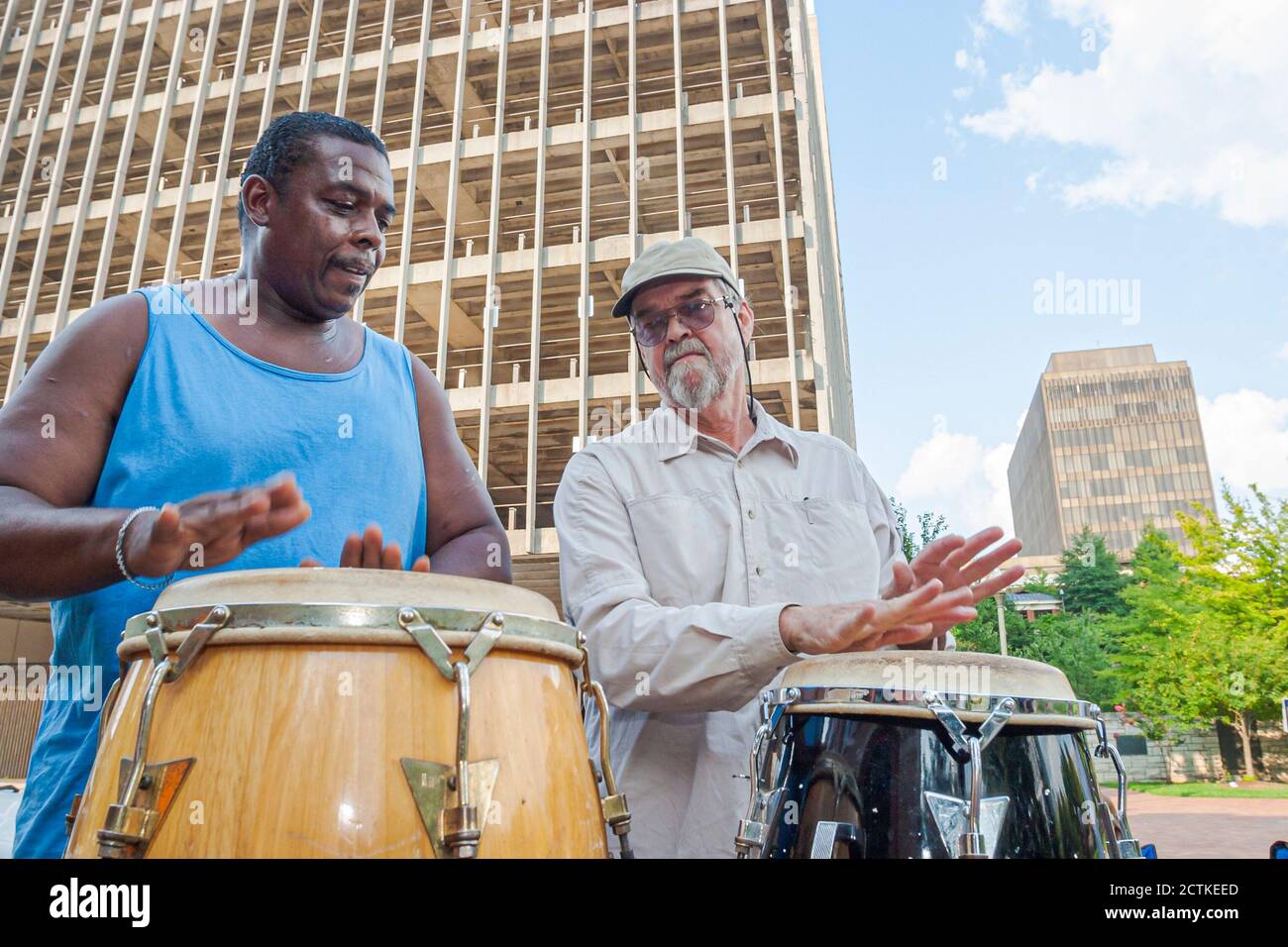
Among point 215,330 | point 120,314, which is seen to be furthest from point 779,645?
point 120,314

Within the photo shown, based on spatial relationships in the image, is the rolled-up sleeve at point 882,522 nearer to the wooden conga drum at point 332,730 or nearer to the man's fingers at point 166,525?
the wooden conga drum at point 332,730

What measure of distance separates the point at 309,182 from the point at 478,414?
21130mm

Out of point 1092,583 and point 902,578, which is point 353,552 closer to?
point 902,578

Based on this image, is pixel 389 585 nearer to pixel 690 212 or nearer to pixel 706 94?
pixel 690 212

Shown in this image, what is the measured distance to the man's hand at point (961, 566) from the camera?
1.92 m

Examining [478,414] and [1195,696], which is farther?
[1195,696]

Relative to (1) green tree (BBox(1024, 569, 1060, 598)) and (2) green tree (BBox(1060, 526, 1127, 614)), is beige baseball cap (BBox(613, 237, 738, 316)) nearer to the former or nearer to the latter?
(2) green tree (BBox(1060, 526, 1127, 614))

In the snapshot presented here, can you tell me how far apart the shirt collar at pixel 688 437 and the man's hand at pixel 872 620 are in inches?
33.9

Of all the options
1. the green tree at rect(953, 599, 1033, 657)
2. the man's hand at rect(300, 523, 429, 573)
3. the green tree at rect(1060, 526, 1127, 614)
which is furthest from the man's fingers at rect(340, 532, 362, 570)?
the green tree at rect(1060, 526, 1127, 614)

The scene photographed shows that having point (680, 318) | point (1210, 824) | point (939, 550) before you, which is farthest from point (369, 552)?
point (1210, 824)

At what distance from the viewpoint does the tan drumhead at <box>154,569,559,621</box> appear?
1124 mm

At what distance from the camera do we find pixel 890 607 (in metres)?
1.66

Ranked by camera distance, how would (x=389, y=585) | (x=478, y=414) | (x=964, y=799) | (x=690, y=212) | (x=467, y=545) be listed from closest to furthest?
(x=389, y=585) < (x=964, y=799) < (x=467, y=545) < (x=478, y=414) < (x=690, y=212)

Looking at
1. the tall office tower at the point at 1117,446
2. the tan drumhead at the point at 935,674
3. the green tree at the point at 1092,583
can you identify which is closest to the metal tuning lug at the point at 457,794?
the tan drumhead at the point at 935,674
